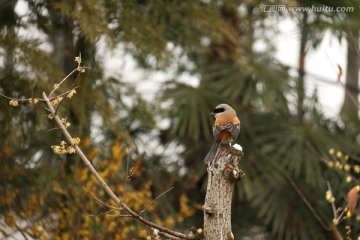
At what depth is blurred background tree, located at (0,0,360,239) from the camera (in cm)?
Answer: 598

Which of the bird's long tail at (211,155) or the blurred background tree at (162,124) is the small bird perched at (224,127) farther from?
the blurred background tree at (162,124)

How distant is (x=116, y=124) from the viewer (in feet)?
20.9

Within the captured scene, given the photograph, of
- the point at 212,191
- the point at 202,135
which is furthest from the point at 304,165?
the point at 212,191

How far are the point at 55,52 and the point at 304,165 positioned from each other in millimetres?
2931

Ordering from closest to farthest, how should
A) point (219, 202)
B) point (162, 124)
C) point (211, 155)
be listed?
point (219, 202)
point (211, 155)
point (162, 124)

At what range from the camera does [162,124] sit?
8.17 m

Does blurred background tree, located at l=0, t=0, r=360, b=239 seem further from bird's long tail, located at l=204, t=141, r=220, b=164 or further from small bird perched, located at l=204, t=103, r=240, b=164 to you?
bird's long tail, located at l=204, t=141, r=220, b=164

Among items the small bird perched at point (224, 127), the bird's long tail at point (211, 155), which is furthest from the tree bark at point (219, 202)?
the small bird perched at point (224, 127)

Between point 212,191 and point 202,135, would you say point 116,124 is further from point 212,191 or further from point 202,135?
point 212,191

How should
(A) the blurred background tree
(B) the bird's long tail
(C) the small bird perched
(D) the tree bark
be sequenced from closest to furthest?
1. (D) the tree bark
2. (B) the bird's long tail
3. (C) the small bird perched
4. (A) the blurred background tree

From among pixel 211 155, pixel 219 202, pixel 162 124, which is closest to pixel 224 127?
pixel 211 155

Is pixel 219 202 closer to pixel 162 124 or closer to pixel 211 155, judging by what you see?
pixel 211 155

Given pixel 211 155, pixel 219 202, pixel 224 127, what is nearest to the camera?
pixel 219 202

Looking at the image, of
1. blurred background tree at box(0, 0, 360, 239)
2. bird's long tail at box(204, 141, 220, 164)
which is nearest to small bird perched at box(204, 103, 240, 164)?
bird's long tail at box(204, 141, 220, 164)
